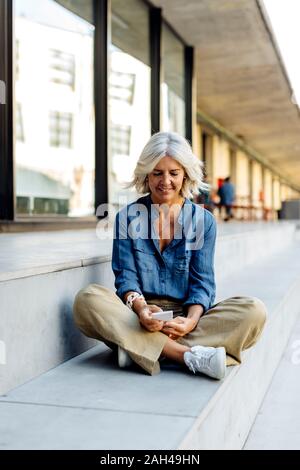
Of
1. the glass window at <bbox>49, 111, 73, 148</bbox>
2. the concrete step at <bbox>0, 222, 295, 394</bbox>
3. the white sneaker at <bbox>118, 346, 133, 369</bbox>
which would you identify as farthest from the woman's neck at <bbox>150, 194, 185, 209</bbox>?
the glass window at <bbox>49, 111, 73, 148</bbox>

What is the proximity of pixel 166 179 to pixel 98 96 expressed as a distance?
5.97 m

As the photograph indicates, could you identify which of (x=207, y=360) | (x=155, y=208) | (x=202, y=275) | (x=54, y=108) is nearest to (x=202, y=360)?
(x=207, y=360)

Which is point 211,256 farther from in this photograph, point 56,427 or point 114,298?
point 56,427

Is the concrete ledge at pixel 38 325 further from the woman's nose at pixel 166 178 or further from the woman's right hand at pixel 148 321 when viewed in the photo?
the woman's nose at pixel 166 178

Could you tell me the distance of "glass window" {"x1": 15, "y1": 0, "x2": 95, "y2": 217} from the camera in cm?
673

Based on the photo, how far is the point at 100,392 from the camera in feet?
A: 7.38

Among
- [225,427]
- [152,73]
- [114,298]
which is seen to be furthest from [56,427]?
[152,73]

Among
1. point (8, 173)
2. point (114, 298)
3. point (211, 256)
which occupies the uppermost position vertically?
point (8, 173)

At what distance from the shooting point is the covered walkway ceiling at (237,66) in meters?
11.0

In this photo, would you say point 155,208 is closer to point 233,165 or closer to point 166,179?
point 166,179

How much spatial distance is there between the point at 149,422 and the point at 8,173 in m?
4.50

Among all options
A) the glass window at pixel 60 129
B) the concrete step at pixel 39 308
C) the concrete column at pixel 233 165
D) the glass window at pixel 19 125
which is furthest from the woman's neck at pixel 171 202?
the concrete column at pixel 233 165

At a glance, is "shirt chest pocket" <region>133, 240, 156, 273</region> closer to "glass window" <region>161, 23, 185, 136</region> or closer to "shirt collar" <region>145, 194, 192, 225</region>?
"shirt collar" <region>145, 194, 192, 225</region>

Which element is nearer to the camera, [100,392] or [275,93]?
[100,392]
